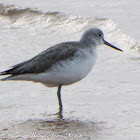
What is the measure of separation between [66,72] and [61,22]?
456 centimetres

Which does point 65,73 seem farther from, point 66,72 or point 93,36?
point 93,36

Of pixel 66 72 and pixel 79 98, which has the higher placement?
pixel 66 72

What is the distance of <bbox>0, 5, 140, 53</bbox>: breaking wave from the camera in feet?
30.0

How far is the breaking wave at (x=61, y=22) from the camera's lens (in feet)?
30.0

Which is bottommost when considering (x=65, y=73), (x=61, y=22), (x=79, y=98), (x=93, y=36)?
(x=79, y=98)

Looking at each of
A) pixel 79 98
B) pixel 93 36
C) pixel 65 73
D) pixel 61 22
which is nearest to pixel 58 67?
pixel 65 73

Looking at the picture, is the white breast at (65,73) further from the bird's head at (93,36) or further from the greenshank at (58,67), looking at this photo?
the bird's head at (93,36)

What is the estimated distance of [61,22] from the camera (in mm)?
10562

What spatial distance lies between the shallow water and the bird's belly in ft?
1.22

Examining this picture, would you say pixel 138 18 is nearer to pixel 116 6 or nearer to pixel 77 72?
pixel 116 6

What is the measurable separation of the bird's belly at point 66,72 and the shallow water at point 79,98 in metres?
0.37

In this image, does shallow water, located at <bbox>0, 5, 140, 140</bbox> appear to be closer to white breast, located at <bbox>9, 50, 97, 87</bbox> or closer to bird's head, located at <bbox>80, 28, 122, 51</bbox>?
white breast, located at <bbox>9, 50, 97, 87</bbox>

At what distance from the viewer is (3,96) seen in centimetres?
666

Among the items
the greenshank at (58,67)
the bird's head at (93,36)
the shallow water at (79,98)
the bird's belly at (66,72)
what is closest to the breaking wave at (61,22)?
the shallow water at (79,98)
